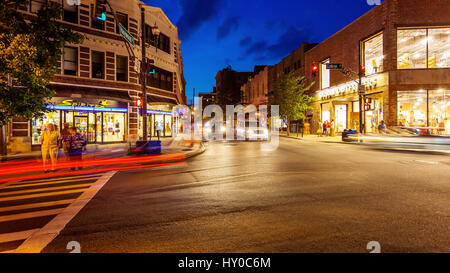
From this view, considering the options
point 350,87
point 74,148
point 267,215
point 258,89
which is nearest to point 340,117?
point 350,87

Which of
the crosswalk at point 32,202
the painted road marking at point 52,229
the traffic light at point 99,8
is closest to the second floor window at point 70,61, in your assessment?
the traffic light at point 99,8

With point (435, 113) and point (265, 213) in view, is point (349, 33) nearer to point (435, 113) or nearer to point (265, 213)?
point (435, 113)

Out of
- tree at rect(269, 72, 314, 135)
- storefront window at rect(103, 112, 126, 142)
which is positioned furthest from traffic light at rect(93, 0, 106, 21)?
tree at rect(269, 72, 314, 135)

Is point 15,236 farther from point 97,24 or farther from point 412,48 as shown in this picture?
point 412,48

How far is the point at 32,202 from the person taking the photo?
5785mm

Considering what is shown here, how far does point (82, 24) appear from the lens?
2136cm

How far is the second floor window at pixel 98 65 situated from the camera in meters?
22.2

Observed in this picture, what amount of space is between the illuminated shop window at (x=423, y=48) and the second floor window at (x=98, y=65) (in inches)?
1038

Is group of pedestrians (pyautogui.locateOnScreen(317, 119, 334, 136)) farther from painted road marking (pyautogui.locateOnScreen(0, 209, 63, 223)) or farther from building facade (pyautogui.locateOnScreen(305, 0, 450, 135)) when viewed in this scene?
painted road marking (pyautogui.locateOnScreen(0, 209, 63, 223))

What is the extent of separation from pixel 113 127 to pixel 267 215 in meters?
21.7

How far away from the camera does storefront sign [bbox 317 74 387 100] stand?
25.5 m

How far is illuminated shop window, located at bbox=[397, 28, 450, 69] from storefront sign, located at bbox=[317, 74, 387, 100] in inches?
78.4

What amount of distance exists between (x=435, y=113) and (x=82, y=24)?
101 feet
